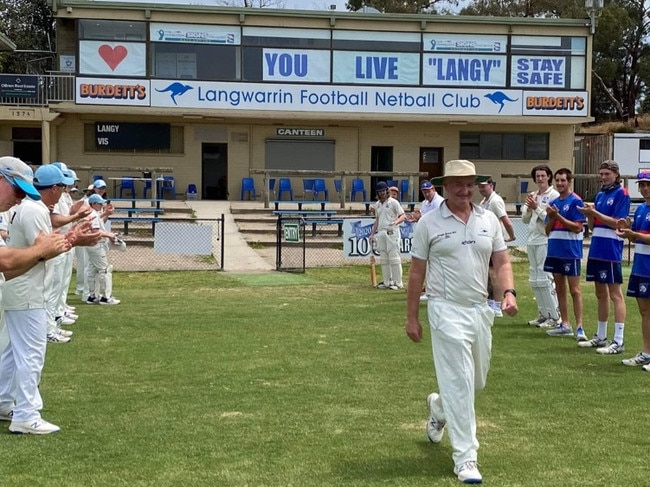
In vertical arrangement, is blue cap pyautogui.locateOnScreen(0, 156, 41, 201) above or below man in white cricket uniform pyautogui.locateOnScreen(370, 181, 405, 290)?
above

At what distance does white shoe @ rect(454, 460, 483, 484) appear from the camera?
4977 millimetres

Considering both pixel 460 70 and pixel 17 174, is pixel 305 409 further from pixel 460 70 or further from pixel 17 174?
pixel 460 70

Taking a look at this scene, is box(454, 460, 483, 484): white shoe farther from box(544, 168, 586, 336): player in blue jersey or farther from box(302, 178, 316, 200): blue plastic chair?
box(302, 178, 316, 200): blue plastic chair

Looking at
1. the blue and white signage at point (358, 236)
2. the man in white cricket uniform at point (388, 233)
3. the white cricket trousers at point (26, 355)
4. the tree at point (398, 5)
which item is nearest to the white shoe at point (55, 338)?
the white cricket trousers at point (26, 355)

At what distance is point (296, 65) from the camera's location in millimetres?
30906

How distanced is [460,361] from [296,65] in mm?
26902

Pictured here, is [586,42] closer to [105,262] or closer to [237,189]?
[237,189]

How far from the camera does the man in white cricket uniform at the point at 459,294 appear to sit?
5.12m

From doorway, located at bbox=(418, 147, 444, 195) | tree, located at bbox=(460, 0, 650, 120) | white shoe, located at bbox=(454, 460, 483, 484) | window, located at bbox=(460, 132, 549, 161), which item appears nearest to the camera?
white shoe, located at bbox=(454, 460, 483, 484)

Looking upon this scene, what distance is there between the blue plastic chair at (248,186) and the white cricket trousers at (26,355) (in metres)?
25.6

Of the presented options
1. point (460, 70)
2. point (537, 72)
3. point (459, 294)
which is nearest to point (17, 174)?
point (459, 294)

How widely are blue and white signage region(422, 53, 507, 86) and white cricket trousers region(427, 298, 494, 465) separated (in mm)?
27399

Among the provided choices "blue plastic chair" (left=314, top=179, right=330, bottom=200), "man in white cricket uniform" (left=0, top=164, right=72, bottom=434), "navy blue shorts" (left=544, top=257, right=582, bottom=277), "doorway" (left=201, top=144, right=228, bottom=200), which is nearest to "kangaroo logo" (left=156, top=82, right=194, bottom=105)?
"doorway" (left=201, top=144, right=228, bottom=200)

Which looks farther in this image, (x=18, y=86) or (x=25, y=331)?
(x=18, y=86)
